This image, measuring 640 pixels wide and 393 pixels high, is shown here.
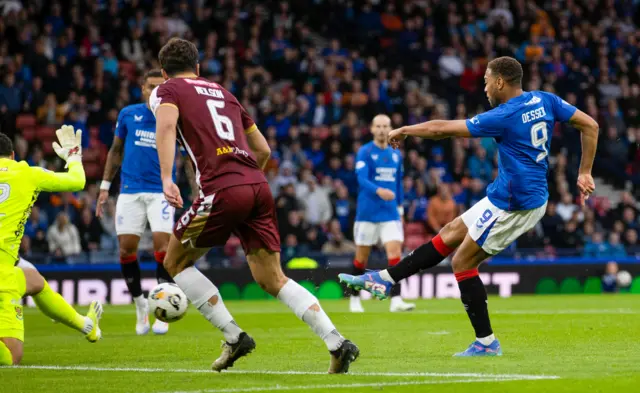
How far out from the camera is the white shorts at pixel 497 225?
342 inches

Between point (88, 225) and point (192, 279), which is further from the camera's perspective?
point (88, 225)

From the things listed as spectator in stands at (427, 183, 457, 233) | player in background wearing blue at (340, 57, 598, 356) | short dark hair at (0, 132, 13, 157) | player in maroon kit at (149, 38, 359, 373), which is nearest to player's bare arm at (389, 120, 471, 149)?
player in background wearing blue at (340, 57, 598, 356)

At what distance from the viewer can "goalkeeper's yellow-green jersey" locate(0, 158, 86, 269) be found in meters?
8.51

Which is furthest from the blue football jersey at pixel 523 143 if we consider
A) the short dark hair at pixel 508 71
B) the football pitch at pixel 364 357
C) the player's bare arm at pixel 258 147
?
the player's bare arm at pixel 258 147

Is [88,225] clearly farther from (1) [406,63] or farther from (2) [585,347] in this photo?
(2) [585,347]

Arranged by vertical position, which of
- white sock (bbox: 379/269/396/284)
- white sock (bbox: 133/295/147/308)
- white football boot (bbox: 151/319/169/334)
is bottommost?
white football boot (bbox: 151/319/169/334)

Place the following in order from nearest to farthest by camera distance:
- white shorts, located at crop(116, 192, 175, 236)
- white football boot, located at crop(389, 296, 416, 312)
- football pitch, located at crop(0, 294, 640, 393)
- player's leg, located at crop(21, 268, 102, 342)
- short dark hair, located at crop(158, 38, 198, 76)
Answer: football pitch, located at crop(0, 294, 640, 393), short dark hair, located at crop(158, 38, 198, 76), player's leg, located at crop(21, 268, 102, 342), white shorts, located at crop(116, 192, 175, 236), white football boot, located at crop(389, 296, 416, 312)

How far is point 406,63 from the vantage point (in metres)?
26.7

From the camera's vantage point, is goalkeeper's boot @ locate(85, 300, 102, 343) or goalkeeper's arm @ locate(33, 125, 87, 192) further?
goalkeeper's boot @ locate(85, 300, 102, 343)

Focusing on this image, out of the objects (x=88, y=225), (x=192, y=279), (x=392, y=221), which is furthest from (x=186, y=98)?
(x=88, y=225)

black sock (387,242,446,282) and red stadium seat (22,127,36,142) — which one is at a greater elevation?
black sock (387,242,446,282)

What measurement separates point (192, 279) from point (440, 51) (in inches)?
799

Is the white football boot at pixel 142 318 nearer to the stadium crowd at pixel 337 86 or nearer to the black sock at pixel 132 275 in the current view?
the black sock at pixel 132 275

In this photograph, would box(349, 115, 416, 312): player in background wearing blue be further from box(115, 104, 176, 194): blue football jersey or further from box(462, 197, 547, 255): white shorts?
box(462, 197, 547, 255): white shorts
